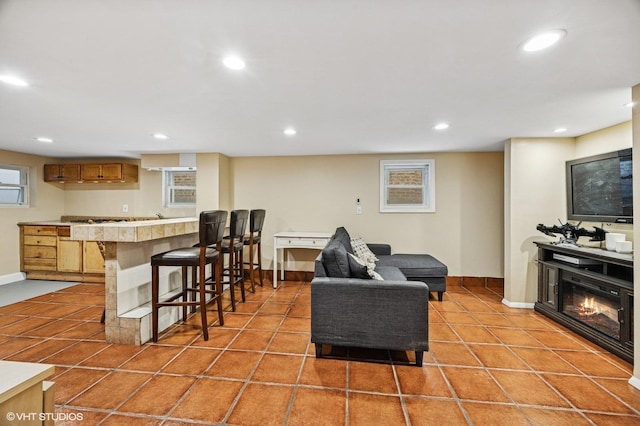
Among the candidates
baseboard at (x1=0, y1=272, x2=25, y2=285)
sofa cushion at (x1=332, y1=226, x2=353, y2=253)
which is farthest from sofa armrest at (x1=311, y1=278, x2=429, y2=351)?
baseboard at (x1=0, y1=272, x2=25, y2=285)

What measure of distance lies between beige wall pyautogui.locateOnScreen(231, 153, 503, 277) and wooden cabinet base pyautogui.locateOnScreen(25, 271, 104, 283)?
2.52 m

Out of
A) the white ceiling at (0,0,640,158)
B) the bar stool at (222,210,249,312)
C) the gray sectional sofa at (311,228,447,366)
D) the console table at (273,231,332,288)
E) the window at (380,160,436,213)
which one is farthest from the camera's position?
the window at (380,160,436,213)

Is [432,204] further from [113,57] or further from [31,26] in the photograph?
[31,26]

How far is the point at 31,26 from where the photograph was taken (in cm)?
139

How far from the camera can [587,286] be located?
2670 millimetres

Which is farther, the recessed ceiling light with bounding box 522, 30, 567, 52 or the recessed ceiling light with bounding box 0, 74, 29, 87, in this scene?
the recessed ceiling light with bounding box 0, 74, 29, 87

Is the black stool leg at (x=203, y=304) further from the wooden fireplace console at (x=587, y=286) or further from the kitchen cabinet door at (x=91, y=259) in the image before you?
the wooden fireplace console at (x=587, y=286)

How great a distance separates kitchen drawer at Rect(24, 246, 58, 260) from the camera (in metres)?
4.50

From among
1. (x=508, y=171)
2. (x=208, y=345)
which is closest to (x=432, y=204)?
(x=508, y=171)

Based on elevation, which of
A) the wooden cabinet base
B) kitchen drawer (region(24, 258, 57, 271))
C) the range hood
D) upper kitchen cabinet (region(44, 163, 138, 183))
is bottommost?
the wooden cabinet base

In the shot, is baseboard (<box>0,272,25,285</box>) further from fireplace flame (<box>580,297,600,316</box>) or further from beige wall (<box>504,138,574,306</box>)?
fireplace flame (<box>580,297,600,316</box>)

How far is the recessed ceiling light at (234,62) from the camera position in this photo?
1679 mm

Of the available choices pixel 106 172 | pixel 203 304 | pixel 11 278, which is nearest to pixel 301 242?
pixel 203 304

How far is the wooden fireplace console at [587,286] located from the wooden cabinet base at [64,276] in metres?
6.26
